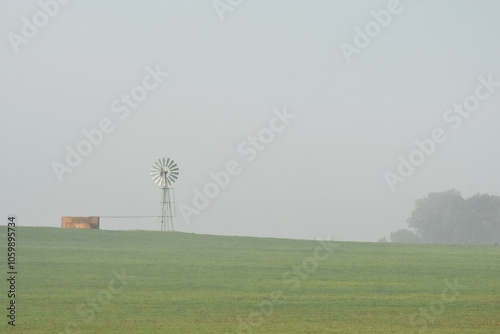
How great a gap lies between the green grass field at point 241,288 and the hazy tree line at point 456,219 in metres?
69.4

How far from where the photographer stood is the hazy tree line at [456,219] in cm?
12088

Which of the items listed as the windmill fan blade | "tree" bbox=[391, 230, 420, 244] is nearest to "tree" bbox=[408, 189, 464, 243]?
"tree" bbox=[391, 230, 420, 244]

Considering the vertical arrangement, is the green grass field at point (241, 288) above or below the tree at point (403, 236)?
below

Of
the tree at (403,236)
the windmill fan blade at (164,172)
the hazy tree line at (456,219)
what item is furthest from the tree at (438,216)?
the windmill fan blade at (164,172)

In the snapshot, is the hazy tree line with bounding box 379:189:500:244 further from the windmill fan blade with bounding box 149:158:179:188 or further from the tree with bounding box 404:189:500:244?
the windmill fan blade with bounding box 149:158:179:188

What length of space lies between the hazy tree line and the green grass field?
6937 cm

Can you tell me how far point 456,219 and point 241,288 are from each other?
3775 inches

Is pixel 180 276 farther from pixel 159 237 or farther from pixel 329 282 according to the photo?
pixel 159 237

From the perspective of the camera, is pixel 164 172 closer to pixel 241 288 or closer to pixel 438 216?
pixel 241 288

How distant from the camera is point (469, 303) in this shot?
96.9ft

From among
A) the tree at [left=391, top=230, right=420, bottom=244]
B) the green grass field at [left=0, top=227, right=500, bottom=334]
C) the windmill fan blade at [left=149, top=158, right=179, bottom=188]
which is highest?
the tree at [left=391, top=230, right=420, bottom=244]

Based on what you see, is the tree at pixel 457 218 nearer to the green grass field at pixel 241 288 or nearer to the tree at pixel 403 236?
the tree at pixel 403 236

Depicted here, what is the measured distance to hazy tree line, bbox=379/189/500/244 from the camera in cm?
A: 12088

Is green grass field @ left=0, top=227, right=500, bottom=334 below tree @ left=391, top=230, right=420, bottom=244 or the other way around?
below
